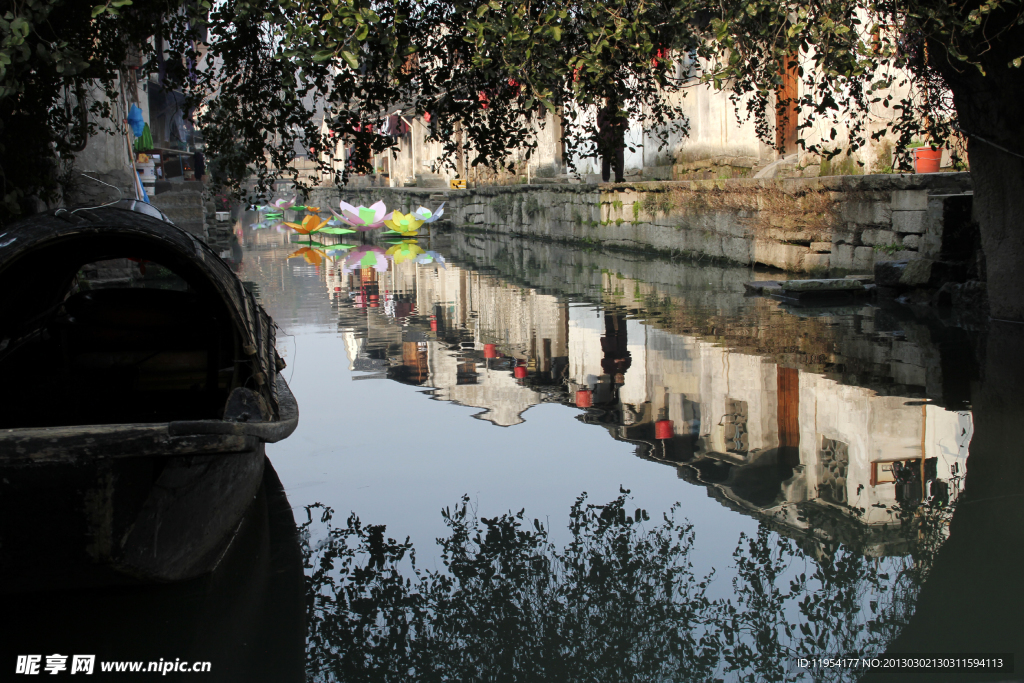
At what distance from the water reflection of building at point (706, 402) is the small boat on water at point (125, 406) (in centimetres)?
189

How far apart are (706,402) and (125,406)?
11.2ft

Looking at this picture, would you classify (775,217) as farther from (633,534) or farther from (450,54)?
(633,534)

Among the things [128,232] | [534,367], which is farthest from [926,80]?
[128,232]

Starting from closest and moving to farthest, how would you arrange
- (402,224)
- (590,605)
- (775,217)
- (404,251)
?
(590,605) → (775,217) → (404,251) → (402,224)

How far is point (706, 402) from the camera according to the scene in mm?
5859

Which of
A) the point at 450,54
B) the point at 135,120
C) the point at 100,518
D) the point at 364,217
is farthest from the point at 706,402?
the point at 364,217

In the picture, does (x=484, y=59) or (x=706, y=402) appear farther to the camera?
(x=706, y=402)

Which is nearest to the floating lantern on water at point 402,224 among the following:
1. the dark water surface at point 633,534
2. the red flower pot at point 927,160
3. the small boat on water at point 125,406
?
the red flower pot at point 927,160

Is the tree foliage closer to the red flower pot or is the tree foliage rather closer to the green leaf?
the green leaf

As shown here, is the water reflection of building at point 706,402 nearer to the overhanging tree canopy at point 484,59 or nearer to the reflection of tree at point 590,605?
the reflection of tree at point 590,605

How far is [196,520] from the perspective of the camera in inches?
126

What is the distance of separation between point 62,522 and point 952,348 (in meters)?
6.45

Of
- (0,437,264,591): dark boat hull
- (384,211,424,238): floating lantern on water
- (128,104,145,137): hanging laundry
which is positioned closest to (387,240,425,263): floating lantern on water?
(384,211,424,238): floating lantern on water

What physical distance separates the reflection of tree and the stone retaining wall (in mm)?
7098
